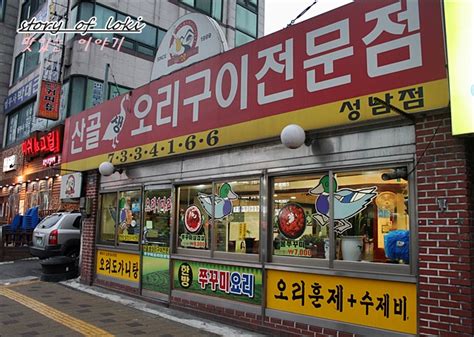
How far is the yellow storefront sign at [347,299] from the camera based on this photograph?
15.7 feet

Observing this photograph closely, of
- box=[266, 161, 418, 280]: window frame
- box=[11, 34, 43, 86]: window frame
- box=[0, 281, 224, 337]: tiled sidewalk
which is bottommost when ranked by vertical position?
box=[0, 281, 224, 337]: tiled sidewalk

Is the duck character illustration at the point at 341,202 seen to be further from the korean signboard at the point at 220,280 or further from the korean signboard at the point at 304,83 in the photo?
the korean signboard at the point at 220,280

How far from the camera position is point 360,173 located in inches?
214

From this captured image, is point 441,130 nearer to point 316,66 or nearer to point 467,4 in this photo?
point 467,4

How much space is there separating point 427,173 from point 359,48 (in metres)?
1.77

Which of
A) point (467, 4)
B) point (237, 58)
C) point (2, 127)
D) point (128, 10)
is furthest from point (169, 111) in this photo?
point (2, 127)

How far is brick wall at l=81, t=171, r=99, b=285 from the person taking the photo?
10.1 meters

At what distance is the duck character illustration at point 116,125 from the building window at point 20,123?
13115 millimetres

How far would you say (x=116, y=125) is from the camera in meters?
9.56

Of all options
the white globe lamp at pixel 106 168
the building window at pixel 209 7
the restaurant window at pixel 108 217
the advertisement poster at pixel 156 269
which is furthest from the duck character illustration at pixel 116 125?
the building window at pixel 209 7

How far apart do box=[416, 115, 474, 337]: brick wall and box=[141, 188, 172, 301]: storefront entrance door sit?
477 cm

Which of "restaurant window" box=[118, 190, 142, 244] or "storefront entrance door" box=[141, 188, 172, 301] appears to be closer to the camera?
"storefront entrance door" box=[141, 188, 172, 301]

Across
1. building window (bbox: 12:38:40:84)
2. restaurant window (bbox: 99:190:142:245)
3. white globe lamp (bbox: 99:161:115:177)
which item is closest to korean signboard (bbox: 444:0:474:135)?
restaurant window (bbox: 99:190:142:245)

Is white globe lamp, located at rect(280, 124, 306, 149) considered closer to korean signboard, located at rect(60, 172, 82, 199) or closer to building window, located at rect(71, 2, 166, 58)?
korean signboard, located at rect(60, 172, 82, 199)
